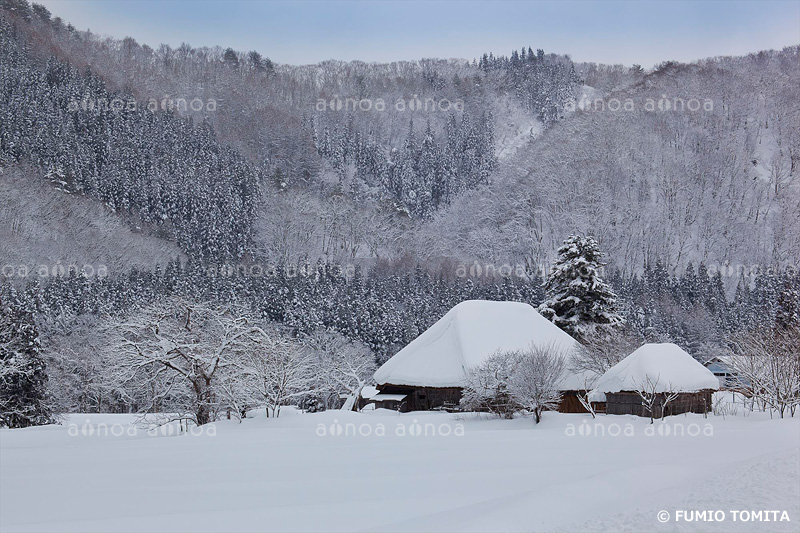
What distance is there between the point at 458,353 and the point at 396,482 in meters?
21.0

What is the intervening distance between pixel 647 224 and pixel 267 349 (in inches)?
4725

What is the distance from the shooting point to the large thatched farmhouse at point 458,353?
1178 inches

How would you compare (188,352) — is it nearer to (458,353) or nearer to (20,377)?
(458,353)

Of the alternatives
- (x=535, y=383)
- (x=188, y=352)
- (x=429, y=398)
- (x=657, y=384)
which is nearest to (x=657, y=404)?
(x=657, y=384)

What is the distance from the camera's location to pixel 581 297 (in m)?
43.7

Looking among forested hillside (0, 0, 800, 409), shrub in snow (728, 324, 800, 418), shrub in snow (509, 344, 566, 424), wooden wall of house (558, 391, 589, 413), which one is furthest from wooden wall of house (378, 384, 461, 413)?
forested hillside (0, 0, 800, 409)

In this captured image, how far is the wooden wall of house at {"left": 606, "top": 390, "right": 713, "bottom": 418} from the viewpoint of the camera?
2647 centimetres

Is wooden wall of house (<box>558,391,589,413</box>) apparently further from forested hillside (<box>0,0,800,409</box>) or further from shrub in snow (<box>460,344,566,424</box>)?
forested hillside (<box>0,0,800,409</box>)

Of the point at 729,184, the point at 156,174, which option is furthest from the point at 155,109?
the point at 729,184

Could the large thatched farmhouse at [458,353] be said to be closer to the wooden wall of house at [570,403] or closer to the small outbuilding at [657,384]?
the wooden wall of house at [570,403]

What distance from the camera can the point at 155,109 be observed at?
167 m

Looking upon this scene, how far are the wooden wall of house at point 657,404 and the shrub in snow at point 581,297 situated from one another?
13626 mm

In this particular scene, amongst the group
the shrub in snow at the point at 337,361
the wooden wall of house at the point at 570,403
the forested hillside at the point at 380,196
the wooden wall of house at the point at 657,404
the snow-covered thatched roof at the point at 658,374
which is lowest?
the shrub in snow at the point at 337,361

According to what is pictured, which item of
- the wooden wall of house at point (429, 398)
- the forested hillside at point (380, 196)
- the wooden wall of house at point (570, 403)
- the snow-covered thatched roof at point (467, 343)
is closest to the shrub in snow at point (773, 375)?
the wooden wall of house at point (570, 403)
